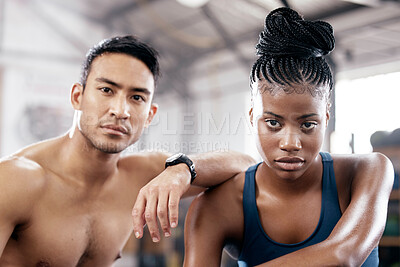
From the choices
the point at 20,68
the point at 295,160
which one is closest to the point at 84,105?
the point at 295,160

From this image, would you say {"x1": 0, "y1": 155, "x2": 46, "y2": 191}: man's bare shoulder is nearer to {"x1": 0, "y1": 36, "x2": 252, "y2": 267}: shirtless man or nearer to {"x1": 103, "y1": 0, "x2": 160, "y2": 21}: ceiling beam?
{"x1": 0, "y1": 36, "x2": 252, "y2": 267}: shirtless man

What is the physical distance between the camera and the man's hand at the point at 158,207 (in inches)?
38.6

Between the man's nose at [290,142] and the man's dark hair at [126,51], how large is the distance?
0.76m

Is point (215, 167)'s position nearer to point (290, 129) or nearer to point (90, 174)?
point (290, 129)

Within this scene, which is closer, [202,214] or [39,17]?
[202,214]

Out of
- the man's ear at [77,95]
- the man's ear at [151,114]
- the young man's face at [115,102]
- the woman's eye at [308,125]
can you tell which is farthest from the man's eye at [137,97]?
the woman's eye at [308,125]

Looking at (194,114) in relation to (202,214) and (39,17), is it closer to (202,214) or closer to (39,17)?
(39,17)

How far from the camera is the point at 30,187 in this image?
1.44 metres

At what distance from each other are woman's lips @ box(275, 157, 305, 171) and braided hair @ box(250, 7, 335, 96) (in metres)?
0.17

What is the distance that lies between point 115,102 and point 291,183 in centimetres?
68

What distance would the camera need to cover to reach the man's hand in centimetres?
98

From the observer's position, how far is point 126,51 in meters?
1.62

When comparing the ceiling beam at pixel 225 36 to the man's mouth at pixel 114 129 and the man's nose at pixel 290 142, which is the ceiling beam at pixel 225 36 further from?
the man's nose at pixel 290 142

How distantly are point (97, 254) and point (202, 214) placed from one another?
2.01ft
